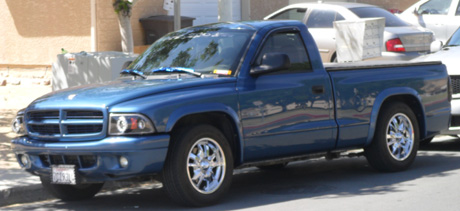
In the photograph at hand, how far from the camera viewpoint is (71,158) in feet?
24.8

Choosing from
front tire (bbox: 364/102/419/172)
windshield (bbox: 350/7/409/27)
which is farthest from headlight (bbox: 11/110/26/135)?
windshield (bbox: 350/7/409/27)

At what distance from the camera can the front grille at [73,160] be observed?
7.46m

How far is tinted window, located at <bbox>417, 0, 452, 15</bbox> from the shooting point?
18688mm

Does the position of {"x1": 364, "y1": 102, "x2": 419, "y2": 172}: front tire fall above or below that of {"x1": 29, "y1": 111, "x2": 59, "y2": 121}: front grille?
below

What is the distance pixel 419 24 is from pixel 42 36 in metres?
8.48

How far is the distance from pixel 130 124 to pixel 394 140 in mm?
3500

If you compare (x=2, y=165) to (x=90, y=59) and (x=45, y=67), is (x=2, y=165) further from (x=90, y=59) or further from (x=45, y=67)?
(x=45, y=67)

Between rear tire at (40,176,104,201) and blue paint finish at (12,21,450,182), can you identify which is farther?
rear tire at (40,176,104,201)

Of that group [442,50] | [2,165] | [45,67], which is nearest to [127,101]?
[2,165]

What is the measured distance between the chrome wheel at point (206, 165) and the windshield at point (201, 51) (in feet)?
2.71

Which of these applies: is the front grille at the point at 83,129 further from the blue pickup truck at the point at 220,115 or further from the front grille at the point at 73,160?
the front grille at the point at 73,160

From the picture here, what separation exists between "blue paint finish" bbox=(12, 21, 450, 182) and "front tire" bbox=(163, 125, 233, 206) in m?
0.15

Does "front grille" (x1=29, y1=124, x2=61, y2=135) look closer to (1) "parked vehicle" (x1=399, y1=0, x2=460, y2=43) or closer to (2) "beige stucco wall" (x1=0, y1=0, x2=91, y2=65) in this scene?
(2) "beige stucco wall" (x1=0, y1=0, x2=91, y2=65)

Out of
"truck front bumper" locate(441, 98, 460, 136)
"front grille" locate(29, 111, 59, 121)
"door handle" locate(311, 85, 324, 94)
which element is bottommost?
"truck front bumper" locate(441, 98, 460, 136)
